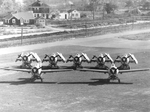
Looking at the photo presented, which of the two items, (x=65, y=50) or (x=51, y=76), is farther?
(x=65, y=50)

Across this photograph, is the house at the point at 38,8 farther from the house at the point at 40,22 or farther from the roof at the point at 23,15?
the house at the point at 40,22

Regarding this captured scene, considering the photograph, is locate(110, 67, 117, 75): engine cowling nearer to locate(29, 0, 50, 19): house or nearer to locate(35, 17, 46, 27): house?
locate(35, 17, 46, 27): house

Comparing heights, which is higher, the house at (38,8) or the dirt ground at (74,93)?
the house at (38,8)

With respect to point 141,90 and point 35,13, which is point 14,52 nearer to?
point 141,90

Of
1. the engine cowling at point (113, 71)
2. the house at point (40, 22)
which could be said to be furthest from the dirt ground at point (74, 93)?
the house at point (40, 22)

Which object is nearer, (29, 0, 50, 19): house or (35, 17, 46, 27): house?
(35, 17, 46, 27): house

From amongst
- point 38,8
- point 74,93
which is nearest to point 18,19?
point 38,8

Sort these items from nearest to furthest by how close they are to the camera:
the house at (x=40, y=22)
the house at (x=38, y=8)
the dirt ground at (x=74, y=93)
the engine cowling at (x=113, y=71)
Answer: the dirt ground at (x=74, y=93), the engine cowling at (x=113, y=71), the house at (x=40, y=22), the house at (x=38, y=8)

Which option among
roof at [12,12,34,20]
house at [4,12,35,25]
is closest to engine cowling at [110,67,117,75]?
house at [4,12,35,25]

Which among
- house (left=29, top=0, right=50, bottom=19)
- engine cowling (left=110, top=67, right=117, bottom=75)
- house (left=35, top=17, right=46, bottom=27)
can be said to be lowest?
engine cowling (left=110, top=67, right=117, bottom=75)

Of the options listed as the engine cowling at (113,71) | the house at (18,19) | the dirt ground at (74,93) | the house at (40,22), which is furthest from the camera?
the house at (18,19)

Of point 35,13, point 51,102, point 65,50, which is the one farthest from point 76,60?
point 35,13
